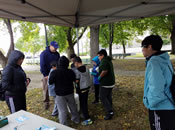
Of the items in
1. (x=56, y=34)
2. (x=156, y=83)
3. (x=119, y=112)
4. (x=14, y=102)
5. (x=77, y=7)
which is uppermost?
(x=56, y=34)

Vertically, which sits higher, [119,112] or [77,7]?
[77,7]

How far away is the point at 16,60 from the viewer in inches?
90.4

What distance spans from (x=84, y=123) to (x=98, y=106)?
3.51 feet

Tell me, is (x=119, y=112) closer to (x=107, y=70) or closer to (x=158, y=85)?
(x=107, y=70)

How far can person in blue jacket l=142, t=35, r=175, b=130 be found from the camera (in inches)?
56.6

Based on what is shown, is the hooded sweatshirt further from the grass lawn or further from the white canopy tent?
the white canopy tent

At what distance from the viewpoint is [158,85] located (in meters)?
1.42

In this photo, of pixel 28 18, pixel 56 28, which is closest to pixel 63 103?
pixel 28 18

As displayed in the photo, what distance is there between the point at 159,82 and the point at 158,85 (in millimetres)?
A: 38

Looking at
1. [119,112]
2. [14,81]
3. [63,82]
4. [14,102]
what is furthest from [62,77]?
[119,112]

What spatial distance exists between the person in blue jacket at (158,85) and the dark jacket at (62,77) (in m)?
1.50

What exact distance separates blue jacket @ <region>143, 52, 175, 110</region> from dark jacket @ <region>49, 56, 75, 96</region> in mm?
1547

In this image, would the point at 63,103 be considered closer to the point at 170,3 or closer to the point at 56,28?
the point at 170,3

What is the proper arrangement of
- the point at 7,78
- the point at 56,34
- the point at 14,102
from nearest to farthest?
the point at 7,78
the point at 14,102
the point at 56,34
